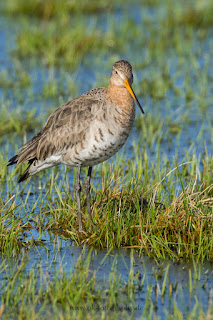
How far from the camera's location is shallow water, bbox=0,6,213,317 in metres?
5.62

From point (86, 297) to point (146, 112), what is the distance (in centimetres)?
580

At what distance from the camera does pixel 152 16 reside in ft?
54.1

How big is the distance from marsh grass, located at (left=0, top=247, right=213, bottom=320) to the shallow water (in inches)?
2.1

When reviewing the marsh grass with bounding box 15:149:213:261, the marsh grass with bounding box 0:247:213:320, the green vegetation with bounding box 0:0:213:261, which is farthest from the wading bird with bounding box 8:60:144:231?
the marsh grass with bounding box 0:247:213:320

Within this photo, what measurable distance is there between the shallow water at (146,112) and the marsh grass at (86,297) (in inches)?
2.1

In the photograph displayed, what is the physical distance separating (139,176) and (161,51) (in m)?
6.80

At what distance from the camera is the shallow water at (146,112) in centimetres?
562

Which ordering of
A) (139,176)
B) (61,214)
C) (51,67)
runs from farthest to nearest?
(51,67)
(139,176)
(61,214)

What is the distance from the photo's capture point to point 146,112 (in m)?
10.6

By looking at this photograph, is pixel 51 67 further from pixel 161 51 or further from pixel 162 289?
pixel 162 289

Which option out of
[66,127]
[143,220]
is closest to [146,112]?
[66,127]

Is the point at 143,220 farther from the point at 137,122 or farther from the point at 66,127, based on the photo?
the point at 137,122

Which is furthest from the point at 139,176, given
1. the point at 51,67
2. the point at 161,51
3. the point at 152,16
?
the point at 152,16

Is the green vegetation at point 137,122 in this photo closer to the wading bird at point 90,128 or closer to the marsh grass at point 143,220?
the marsh grass at point 143,220
